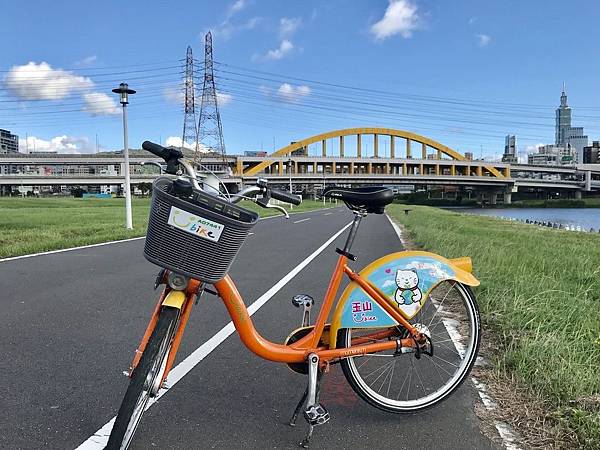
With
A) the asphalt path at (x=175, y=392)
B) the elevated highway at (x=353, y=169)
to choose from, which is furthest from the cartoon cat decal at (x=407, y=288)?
the elevated highway at (x=353, y=169)

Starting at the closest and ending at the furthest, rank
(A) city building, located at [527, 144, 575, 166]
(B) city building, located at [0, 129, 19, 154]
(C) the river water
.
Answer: (C) the river water
(B) city building, located at [0, 129, 19, 154]
(A) city building, located at [527, 144, 575, 166]

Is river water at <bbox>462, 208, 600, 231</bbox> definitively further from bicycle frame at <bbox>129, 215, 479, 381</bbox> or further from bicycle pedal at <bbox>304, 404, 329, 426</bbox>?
bicycle pedal at <bbox>304, 404, 329, 426</bbox>

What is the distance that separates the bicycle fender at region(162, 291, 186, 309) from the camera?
91.3 inches

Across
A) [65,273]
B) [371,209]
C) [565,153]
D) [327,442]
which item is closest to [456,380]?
[327,442]

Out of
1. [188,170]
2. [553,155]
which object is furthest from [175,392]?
[553,155]

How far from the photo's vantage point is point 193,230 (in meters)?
2.15

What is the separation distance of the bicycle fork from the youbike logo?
3.43 ft

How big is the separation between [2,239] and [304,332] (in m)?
12.4

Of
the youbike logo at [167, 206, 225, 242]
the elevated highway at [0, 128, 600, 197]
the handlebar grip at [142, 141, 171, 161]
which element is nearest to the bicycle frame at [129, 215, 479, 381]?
the youbike logo at [167, 206, 225, 242]

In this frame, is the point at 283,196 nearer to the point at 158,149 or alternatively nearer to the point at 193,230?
the point at 193,230

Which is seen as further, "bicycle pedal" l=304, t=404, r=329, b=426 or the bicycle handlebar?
"bicycle pedal" l=304, t=404, r=329, b=426

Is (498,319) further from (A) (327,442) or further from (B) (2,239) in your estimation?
(B) (2,239)

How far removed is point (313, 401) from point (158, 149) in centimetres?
157

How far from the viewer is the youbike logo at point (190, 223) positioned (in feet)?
7.00
